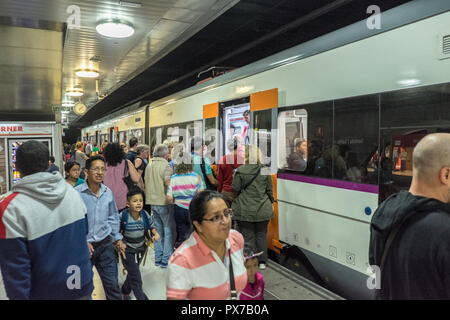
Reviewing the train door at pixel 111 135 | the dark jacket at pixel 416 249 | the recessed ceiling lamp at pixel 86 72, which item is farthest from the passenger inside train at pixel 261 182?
the train door at pixel 111 135

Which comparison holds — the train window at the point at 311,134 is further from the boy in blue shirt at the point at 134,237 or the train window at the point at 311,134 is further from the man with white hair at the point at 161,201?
the boy in blue shirt at the point at 134,237

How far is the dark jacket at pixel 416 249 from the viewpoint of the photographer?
5.03ft

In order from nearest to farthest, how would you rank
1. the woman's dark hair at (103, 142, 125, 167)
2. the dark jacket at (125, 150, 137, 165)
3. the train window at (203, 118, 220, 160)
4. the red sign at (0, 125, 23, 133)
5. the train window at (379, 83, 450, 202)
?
the train window at (379, 83, 450, 202) → the woman's dark hair at (103, 142, 125, 167) → the dark jacket at (125, 150, 137, 165) → the train window at (203, 118, 220, 160) → the red sign at (0, 125, 23, 133)

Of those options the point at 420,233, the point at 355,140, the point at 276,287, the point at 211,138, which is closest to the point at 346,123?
the point at 355,140

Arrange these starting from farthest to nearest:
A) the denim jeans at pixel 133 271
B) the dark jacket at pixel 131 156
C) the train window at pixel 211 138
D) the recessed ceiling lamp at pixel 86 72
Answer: the recessed ceiling lamp at pixel 86 72
the train window at pixel 211 138
the dark jacket at pixel 131 156
the denim jeans at pixel 133 271

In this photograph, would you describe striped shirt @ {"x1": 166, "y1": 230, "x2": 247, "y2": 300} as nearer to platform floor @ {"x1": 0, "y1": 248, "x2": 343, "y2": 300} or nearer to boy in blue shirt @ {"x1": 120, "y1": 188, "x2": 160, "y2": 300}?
boy in blue shirt @ {"x1": 120, "y1": 188, "x2": 160, "y2": 300}

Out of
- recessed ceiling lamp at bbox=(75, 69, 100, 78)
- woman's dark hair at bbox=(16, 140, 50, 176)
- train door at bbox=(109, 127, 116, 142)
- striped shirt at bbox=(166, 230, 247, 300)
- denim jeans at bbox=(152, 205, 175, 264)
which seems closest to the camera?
striped shirt at bbox=(166, 230, 247, 300)

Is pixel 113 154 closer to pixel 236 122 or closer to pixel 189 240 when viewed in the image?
pixel 236 122

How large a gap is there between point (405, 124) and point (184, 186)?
9.07 feet

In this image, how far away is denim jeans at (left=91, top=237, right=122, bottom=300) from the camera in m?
3.25

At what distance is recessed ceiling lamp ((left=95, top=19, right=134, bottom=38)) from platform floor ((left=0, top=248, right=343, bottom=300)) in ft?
14.3

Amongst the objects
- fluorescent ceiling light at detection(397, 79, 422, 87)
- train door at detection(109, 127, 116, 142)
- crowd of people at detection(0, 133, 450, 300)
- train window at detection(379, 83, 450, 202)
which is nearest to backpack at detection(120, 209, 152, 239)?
crowd of people at detection(0, 133, 450, 300)

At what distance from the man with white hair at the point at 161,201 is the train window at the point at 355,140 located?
233 cm
